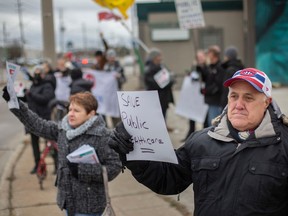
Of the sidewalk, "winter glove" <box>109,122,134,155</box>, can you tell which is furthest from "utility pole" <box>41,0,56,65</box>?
"winter glove" <box>109,122,134,155</box>

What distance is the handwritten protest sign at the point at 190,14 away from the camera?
8.50 meters

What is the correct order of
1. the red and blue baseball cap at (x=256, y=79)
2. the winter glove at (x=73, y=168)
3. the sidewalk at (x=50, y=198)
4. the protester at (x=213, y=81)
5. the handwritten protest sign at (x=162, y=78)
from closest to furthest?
the red and blue baseball cap at (x=256, y=79) < the winter glove at (x=73, y=168) < the sidewalk at (x=50, y=198) < the protester at (x=213, y=81) < the handwritten protest sign at (x=162, y=78)

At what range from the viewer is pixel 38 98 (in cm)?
745

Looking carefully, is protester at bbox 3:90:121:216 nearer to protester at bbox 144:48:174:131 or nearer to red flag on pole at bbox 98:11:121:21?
protester at bbox 144:48:174:131

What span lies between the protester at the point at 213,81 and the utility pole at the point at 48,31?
A: 3.80 meters

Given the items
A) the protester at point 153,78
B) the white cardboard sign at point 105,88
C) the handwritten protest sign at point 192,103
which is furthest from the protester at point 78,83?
the handwritten protest sign at point 192,103

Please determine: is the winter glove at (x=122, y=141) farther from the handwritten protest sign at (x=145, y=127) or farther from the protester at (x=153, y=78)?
the protester at (x=153, y=78)

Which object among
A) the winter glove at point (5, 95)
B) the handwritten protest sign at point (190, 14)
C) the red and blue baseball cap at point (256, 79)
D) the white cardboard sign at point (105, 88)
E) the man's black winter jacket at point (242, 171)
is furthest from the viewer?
the white cardboard sign at point (105, 88)

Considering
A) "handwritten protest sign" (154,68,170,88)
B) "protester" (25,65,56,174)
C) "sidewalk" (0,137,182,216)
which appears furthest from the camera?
"handwritten protest sign" (154,68,170,88)

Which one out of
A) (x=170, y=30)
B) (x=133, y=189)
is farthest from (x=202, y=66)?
(x=170, y=30)

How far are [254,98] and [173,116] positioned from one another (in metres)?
10.8

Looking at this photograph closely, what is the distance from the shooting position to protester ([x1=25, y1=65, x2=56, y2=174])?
24.5ft

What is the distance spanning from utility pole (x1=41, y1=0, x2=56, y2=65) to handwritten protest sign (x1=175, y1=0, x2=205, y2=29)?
2.94 m

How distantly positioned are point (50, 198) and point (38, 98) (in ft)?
6.23
